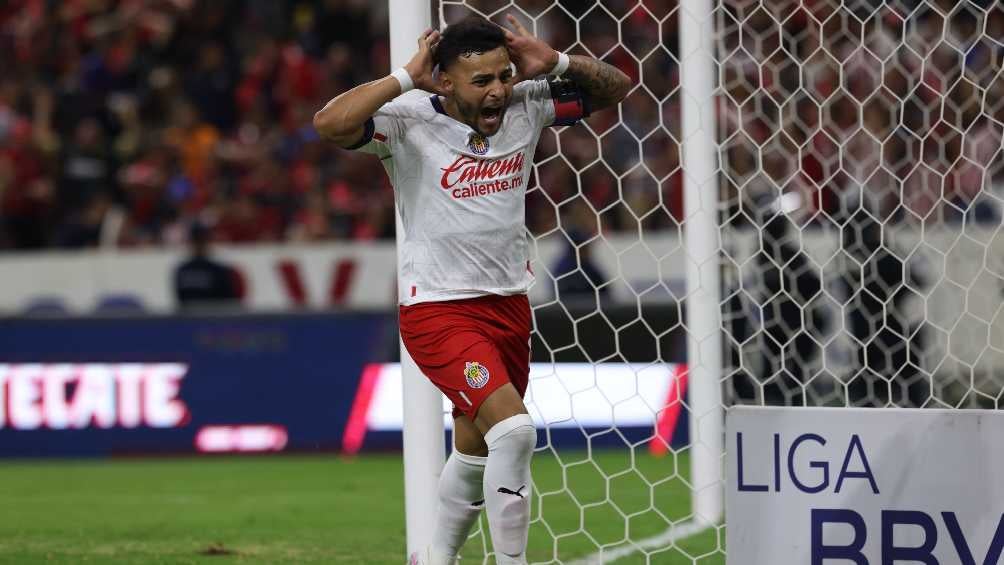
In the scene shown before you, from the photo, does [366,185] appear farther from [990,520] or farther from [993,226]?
[990,520]

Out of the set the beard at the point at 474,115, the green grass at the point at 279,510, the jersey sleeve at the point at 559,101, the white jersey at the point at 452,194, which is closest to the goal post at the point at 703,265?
the green grass at the point at 279,510

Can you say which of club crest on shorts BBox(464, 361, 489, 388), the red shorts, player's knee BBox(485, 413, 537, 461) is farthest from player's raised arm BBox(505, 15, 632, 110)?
player's knee BBox(485, 413, 537, 461)

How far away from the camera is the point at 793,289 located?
9992 millimetres

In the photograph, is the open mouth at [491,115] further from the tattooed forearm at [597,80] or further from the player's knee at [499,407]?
the player's knee at [499,407]

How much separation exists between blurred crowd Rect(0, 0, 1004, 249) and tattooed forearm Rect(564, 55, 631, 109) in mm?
3986

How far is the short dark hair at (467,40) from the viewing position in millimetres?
4816

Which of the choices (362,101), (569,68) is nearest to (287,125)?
(569,68)

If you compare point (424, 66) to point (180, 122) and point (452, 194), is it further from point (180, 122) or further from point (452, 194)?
point (180, 122)

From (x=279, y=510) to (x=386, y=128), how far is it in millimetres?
3546

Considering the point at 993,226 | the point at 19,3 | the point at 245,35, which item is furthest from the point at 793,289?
the point at 19,3

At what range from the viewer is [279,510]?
26.1ft

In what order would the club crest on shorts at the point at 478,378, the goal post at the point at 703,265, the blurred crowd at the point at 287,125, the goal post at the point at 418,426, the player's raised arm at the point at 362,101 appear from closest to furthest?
the player's raised arm at the point at 362,101
the club crest on shorts at the point at 478,378
the goal post at the point at 418,426
the goal post at the point at 703,265
the blurred crowd at the point at 287,125

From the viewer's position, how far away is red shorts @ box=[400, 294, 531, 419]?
484 centimetres

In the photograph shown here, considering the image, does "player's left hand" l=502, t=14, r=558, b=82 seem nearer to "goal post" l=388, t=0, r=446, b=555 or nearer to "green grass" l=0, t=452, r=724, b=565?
"goal post" l=388, t=0, r=446, b=555
